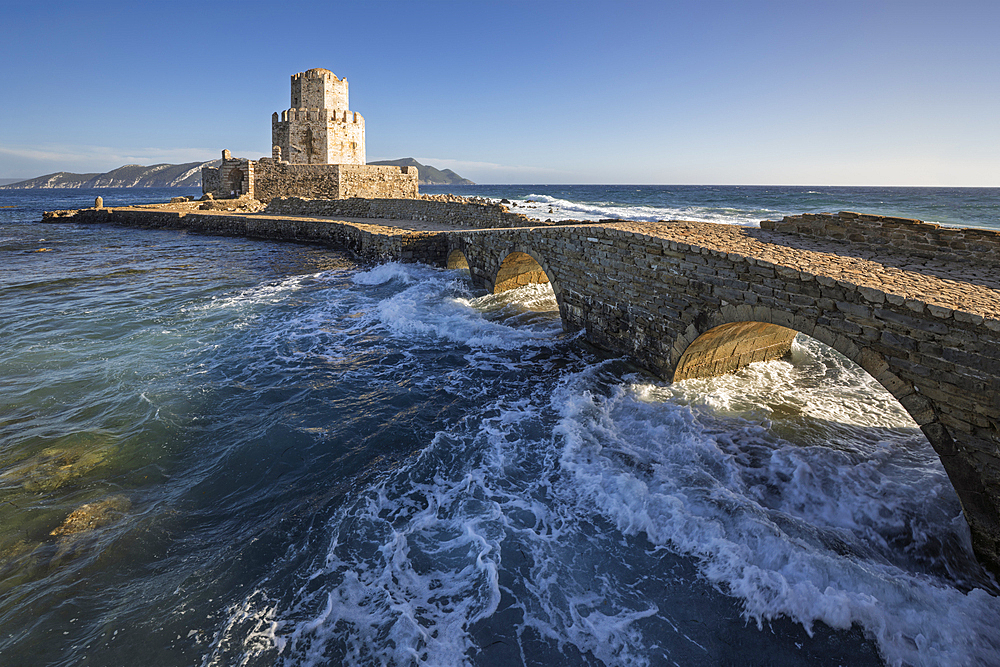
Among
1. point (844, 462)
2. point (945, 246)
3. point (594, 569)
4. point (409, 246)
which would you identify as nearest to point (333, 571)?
point (594, 569)

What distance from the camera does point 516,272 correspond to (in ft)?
41.5

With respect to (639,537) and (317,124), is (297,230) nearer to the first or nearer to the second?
(317,124)

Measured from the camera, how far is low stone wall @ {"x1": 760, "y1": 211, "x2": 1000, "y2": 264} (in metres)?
5.72

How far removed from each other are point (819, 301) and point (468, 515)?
4.04 metres

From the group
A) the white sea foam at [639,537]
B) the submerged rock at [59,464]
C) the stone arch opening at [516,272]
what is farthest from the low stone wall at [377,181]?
the white sea foam at [639,537]

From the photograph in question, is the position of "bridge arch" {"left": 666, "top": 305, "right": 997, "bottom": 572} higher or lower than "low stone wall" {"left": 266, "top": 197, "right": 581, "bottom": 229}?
lower

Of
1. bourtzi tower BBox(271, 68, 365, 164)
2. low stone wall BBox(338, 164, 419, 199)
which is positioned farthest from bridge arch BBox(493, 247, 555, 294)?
bourtzi tower BBox(271, 68, 365, 164)

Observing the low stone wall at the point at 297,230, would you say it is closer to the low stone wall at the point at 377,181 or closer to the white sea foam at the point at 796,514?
the low stone wall at the point at 377,181

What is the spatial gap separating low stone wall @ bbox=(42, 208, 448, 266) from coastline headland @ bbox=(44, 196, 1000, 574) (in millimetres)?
4496

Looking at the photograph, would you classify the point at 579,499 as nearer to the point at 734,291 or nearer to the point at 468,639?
the point at 468,639

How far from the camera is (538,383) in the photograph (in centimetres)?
771

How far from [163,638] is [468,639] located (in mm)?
2173

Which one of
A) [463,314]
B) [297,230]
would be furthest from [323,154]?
[463,314]

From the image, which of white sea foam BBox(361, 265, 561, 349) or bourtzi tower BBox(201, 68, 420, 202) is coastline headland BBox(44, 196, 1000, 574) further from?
bourtzi tower BBox(201, 68, 420, 202)
